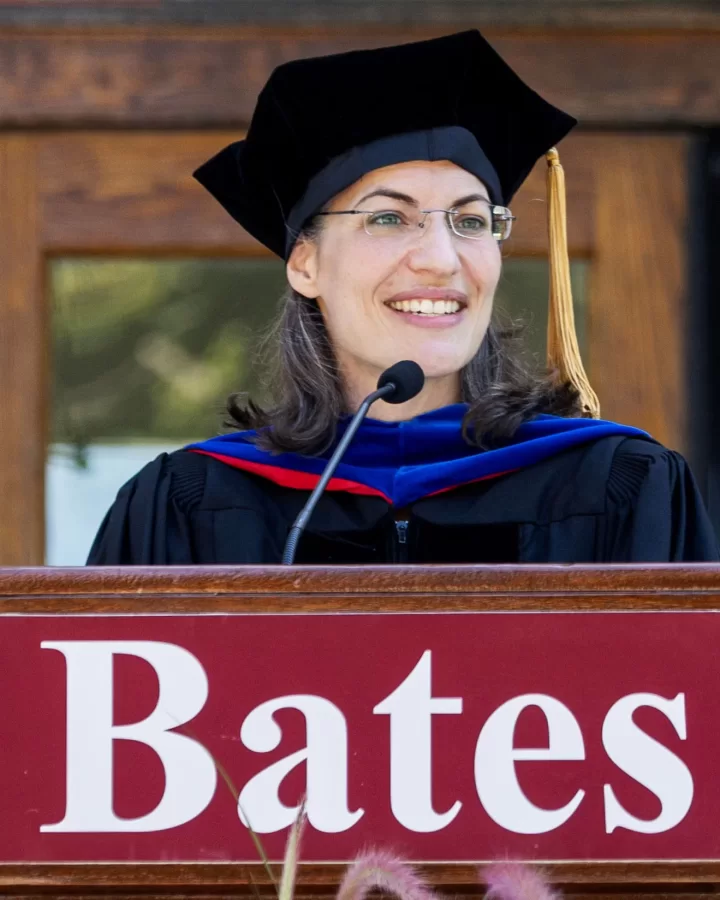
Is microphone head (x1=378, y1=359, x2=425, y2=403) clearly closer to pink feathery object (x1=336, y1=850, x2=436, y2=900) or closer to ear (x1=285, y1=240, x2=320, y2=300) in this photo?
ear (x1=285, y1=240, x2=320, y2=300)

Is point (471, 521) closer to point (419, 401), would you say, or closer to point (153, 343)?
point (419, 401)

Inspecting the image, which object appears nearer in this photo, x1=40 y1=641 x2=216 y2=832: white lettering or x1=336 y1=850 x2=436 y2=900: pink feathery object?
x1=336 y1=850 x2=436 y2=900: pink feathery object

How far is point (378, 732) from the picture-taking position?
59.7 inches

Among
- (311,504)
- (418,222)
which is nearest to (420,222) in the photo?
(418,222)

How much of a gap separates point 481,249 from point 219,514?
0.59 metres

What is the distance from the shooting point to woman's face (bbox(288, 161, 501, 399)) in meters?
2.62

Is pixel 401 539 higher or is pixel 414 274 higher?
pixel 414 274

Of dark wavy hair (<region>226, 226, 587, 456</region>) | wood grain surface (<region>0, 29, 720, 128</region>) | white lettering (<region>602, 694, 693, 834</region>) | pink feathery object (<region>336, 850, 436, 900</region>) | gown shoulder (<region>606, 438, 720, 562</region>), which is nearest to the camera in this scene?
pink feathery object (<region>336, 850, 436, 900</region>)

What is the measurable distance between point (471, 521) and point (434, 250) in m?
0.42

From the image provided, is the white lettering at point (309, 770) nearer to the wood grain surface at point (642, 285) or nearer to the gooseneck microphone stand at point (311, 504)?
the gooseneck microphone stand at point (311, 504)

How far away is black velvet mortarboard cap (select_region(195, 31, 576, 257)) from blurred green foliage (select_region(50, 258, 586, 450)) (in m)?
1.79

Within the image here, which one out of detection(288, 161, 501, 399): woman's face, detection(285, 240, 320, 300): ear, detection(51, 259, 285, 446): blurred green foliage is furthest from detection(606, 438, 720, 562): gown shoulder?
detection(51, 259, 285, 446): blurred green foliage

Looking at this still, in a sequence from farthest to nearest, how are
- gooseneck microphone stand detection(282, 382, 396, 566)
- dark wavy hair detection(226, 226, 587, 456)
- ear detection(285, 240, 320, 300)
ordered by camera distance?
ear detection(285, 240, 320, 300)
dark wavy hair detection(226, 226, 587, 456)
gooseneck microphone stand detection(282, 382, 396, 566)

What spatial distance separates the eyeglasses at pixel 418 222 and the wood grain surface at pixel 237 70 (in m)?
1.91
